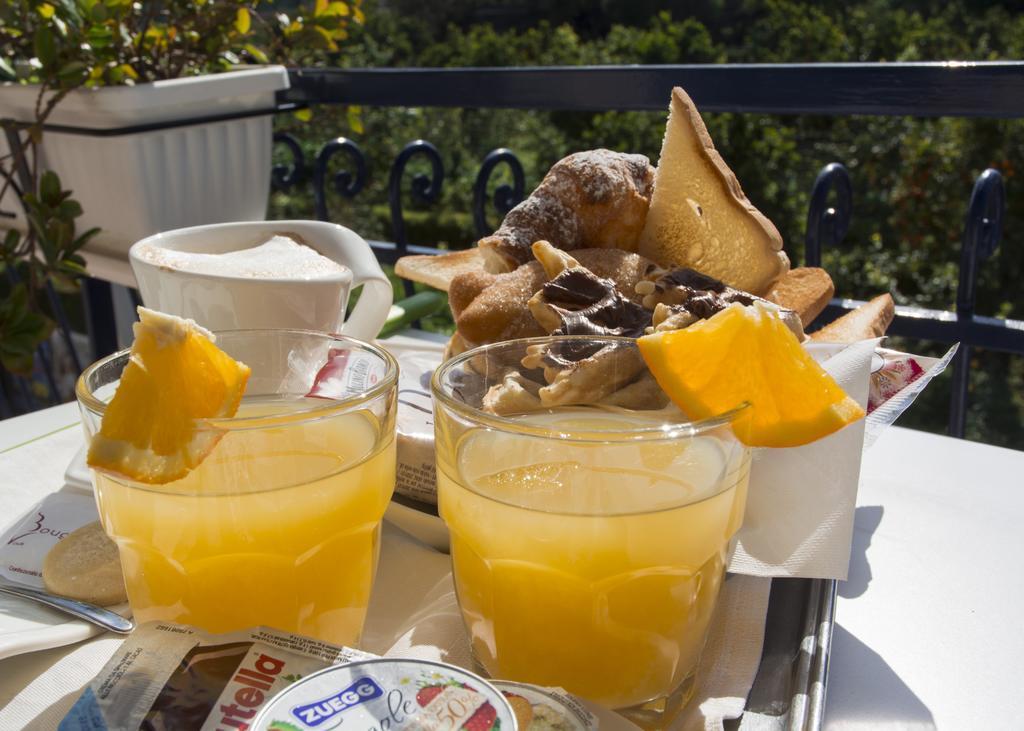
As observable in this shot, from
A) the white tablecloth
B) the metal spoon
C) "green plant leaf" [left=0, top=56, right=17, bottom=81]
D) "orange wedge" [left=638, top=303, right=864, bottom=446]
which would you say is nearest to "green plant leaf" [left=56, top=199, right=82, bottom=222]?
"green plant leaf" [left=0, top=56, right=17, bottom=81]

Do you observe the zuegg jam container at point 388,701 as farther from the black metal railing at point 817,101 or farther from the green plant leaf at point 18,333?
the green plant leaf at point 18,333

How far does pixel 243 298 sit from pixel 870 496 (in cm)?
59

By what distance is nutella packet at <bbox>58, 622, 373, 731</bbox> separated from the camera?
448 millimetres

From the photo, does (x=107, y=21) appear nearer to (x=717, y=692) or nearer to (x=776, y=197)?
(x=717, y=692)

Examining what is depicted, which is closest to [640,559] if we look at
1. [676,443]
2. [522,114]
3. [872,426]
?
[676,443]

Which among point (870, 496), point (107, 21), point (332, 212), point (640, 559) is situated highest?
point (107, 21)

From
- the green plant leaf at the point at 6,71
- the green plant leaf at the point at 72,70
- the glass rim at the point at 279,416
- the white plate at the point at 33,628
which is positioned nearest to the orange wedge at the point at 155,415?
the glass rim at the point at 279,416

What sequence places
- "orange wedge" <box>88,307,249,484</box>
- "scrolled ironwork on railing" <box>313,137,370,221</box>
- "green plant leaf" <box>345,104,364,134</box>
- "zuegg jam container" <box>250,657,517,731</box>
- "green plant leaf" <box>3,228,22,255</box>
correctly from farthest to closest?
1. "green plant leaf" <box>345,104,364,134</box>
2. "scrolled ironwork on railing" <box>313,137,370,221</box>
3. "green plant leaf" <box>3,228,22,255</box>
4. "orange wedge" <box>88,307,249,484</box>
5. "zuegg jam container" <box>250,657,517,731</box>

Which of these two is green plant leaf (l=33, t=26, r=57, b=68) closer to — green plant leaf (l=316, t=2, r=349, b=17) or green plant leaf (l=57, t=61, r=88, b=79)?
green plant leaf (l=57, t=61, r=88, b=79)

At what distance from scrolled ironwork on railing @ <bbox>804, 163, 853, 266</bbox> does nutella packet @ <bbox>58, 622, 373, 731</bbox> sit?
1125 mm

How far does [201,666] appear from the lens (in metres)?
0.47

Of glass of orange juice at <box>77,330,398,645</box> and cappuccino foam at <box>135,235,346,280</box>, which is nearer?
glass of orange juice at <box>77,330,398,645</box>

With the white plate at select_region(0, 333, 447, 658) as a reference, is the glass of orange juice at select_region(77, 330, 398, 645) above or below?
above

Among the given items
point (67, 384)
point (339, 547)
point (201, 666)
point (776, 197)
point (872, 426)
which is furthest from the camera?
point (776, 197)
